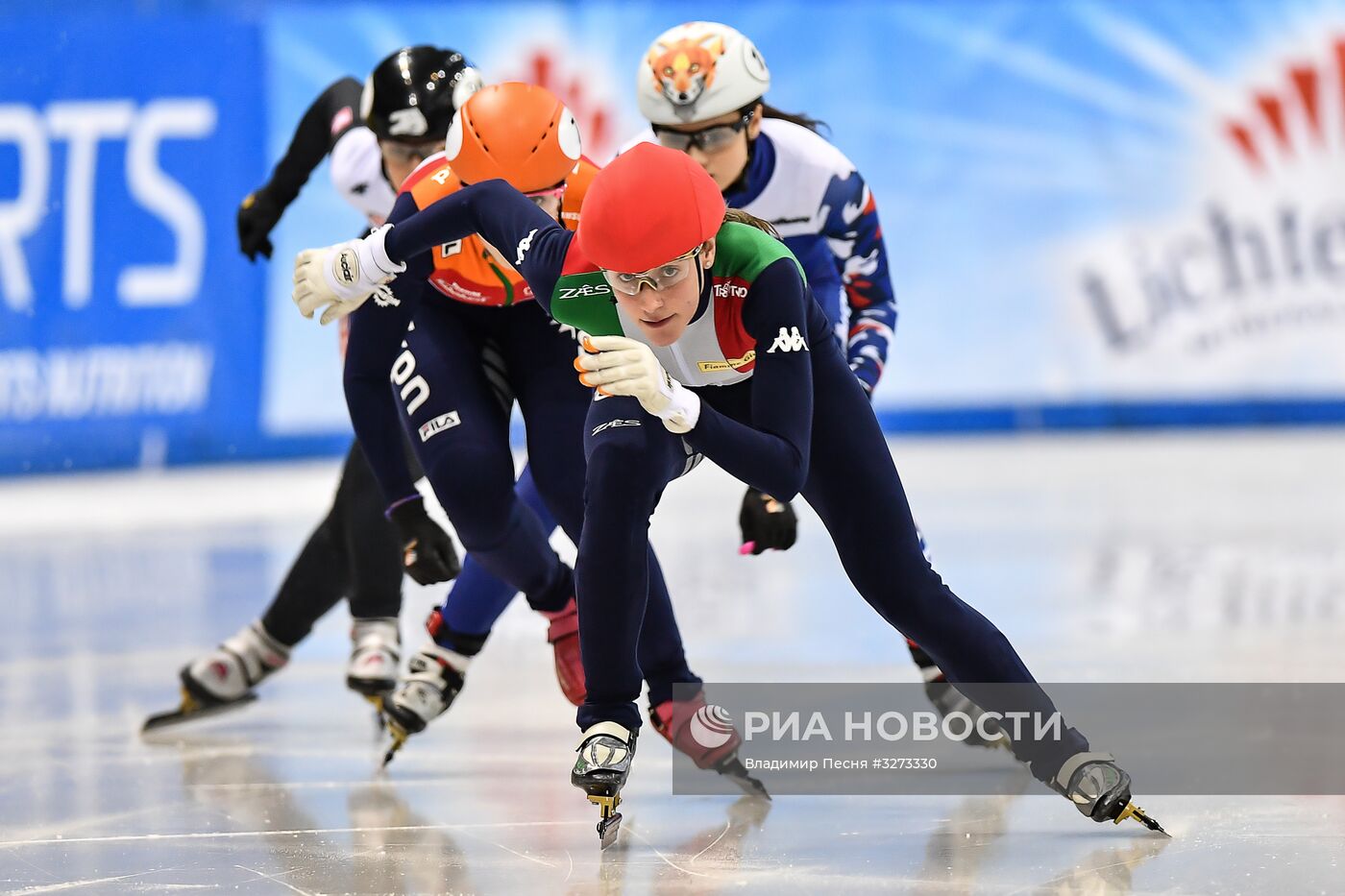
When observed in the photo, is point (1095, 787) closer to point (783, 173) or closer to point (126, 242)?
point (783, 173)

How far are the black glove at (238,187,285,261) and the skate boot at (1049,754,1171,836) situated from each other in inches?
105

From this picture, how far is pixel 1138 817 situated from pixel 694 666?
1.84 metres

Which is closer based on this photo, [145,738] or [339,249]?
[339,249]

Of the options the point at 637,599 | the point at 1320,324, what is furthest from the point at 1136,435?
the point at 637,599

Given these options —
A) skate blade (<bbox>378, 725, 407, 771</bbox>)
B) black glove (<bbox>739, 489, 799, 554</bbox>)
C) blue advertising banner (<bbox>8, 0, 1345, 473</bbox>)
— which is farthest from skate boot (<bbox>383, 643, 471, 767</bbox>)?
blue advertising banner (<bbox>8, 0, 1345, 473</bbox>)

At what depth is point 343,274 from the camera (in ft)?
12.2

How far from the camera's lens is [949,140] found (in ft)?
33.3

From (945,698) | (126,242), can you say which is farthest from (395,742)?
(126,242)

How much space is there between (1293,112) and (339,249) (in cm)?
777

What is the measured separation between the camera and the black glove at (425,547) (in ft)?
13.1

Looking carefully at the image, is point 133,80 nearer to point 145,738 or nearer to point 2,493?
point 2,493

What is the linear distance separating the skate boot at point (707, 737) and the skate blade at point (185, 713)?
1452mm

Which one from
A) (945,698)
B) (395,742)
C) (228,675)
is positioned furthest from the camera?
(228,675)

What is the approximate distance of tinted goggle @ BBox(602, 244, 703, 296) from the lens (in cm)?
310
